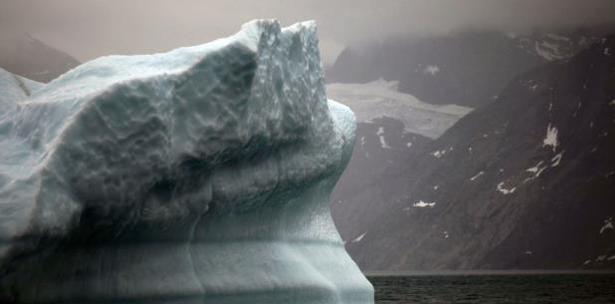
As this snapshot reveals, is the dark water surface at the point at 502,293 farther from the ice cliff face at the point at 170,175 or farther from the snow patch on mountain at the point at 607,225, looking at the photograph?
the snow patch on mountain at the point at 607,225

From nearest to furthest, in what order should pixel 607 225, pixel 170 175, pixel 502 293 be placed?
1. pixel 170 175
2. pixel 502 293
3. pixel 607 225

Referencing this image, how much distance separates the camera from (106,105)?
29.9 ft

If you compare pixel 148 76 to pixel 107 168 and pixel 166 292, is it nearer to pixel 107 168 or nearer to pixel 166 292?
pixel 107 168

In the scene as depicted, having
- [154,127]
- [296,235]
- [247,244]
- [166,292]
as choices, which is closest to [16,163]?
[154,127]

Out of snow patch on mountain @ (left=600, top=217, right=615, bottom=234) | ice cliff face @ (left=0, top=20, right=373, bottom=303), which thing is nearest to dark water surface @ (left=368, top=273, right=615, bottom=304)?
ice cliff face @ (left=0, top=20, right=373, bottom=303)

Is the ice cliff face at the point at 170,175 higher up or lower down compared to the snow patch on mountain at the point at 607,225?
higher up

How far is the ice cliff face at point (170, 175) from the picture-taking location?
872cm

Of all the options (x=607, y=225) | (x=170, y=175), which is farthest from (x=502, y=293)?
(x=607, y=225)

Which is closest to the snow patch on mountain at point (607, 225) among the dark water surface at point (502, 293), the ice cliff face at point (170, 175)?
the dark water surface at point (502, 293)

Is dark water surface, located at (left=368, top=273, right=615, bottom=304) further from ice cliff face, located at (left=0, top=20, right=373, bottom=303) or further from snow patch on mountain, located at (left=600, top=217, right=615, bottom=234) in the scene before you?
snow patch on mountain, located at (left=600, top=217, right=615, bottom=234)

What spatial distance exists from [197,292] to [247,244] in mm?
1876

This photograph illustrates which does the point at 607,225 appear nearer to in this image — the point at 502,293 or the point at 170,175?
the point at 502,293

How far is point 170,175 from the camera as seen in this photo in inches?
390

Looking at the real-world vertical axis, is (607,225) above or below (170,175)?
below
